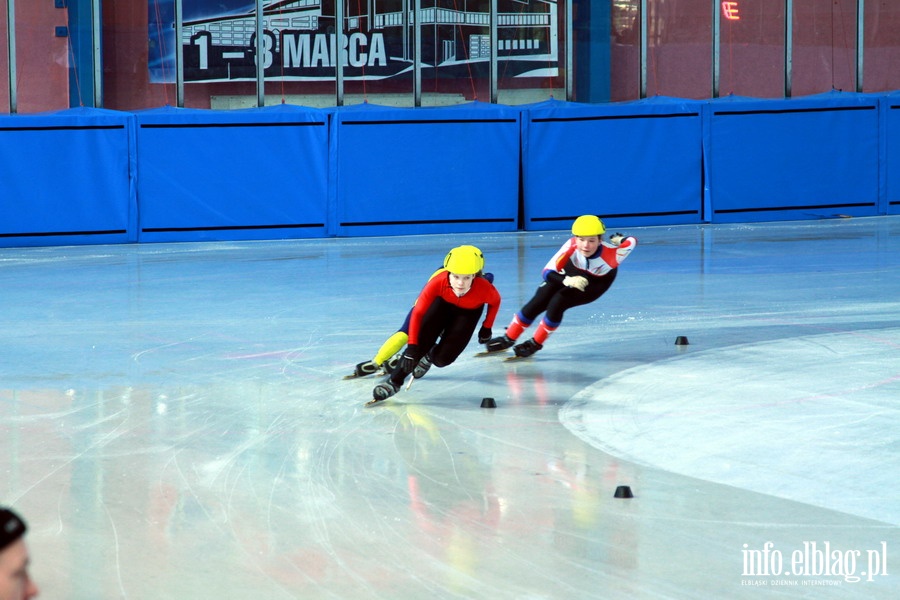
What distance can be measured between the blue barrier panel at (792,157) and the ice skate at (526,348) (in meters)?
11.2

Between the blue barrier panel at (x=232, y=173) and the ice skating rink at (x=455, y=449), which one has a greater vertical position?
the blue barrier panel at (x=232, y=173)

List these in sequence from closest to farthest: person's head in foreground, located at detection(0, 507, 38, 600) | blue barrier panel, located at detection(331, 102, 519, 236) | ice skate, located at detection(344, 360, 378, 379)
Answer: person's head in foreground, located at detection(0, 507, 38, 600) → ice skate, located at detection(344, 360, 378, 379) → blue barrier panel, located at detection(331, 102, 519, 236)

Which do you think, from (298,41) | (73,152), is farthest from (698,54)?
(73,152)

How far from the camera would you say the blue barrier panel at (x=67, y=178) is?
17094mm

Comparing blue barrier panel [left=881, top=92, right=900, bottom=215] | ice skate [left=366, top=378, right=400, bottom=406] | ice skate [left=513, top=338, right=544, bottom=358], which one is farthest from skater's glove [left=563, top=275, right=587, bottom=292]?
blue barrier panel [left=881, top=92, right=900, bottom=215]

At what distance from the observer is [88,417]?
746cm

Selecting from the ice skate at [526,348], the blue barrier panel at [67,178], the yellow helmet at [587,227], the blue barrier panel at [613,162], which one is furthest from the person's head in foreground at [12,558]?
the blue barrier panel at [613,162]

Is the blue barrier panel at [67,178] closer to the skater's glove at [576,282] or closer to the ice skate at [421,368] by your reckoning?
the skater's glove at [576,282]

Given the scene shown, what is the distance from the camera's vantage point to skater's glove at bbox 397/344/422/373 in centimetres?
769

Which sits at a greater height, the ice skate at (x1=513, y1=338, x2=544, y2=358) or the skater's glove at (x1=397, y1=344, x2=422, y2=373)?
the skater's glove at (x1=397, y1=344, x2=422, y2=373)

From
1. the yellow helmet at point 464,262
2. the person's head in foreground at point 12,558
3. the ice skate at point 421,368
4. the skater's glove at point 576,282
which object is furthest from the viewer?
the skater's glove at point 576,282

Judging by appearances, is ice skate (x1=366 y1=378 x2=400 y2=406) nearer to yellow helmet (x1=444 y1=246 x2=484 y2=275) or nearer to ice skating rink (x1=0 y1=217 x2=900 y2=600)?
ice skating rink (x1=0 y1=217 x2=900 y2=600)

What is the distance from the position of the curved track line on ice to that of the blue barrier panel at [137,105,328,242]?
10.0 m

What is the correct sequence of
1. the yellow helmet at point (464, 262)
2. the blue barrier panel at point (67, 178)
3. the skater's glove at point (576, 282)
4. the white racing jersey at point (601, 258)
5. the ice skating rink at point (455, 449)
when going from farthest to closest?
the blue barrier panel at point (67, 178), the white racing jersey at point (601, 258), the skater's glove at point (576, 282), the yellow helmet at point (464, 262), the ice skating rink at point (455, 449)
